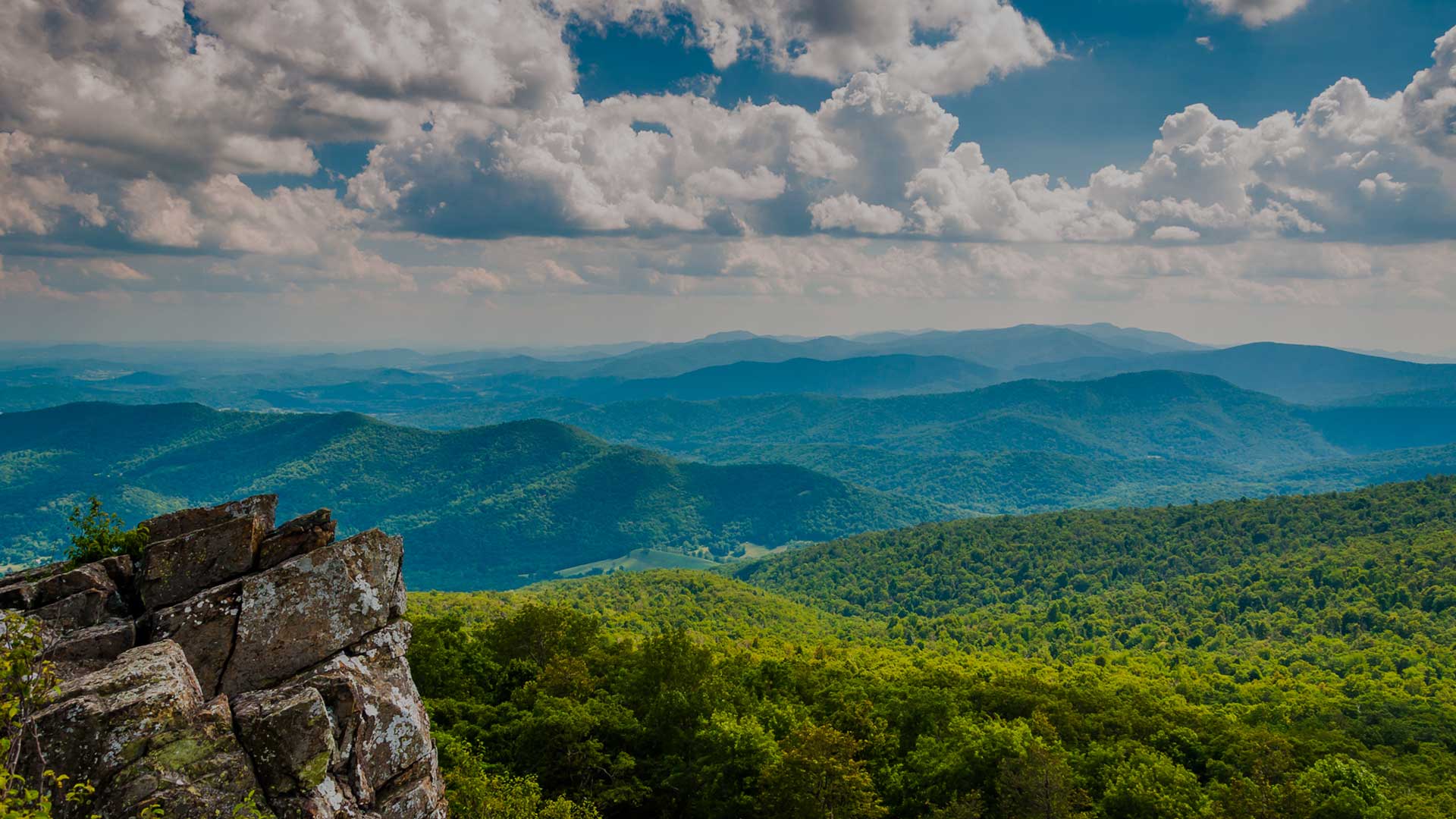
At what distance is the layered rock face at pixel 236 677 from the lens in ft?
53.1

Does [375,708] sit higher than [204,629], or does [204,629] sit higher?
[204,629]

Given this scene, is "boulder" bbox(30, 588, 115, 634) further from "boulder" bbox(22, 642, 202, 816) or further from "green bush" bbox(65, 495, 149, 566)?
"boulder" bbox(22, 642, 202, 816)

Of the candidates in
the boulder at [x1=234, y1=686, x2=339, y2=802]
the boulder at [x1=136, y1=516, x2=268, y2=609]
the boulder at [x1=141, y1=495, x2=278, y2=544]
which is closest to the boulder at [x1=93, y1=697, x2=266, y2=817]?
the boulder at [x1=234, y1=686, x2=339, y2=802]

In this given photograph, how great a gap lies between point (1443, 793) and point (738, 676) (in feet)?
158

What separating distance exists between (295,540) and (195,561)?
241 centimetres

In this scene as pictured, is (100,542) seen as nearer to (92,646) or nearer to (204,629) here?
(92,646)

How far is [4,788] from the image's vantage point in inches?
520

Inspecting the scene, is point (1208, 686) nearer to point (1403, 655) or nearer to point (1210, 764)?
point (1403, 655)

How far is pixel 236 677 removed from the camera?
64.5 feet

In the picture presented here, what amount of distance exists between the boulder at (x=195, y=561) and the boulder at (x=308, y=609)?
4.58 ft

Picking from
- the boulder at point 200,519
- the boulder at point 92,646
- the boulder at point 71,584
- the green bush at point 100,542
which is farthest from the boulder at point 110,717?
the boulder at point 200,519

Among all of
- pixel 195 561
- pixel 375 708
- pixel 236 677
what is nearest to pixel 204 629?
pixel 236 677

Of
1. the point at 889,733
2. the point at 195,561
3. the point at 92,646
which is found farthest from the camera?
the point at 889,733

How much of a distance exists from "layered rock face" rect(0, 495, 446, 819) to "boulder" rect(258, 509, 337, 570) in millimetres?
39
